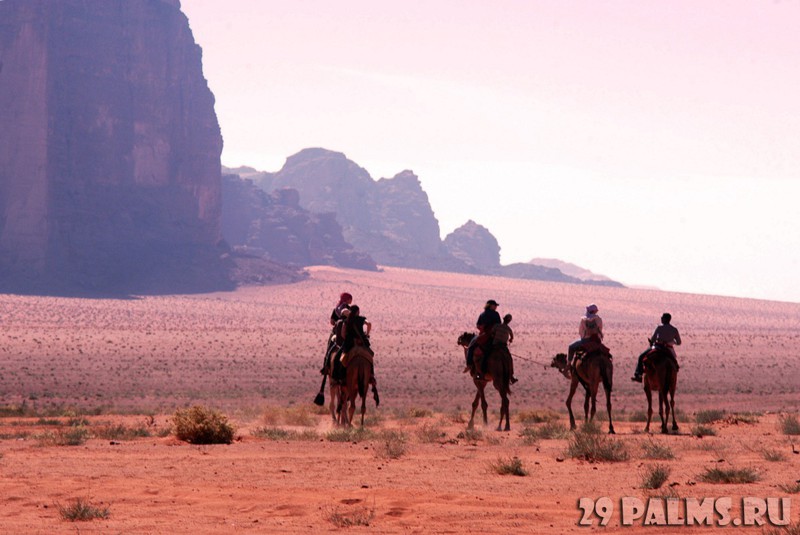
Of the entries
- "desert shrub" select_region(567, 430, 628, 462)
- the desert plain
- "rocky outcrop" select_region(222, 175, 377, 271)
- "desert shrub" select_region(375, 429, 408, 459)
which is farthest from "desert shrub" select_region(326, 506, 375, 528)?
"rocky outcrop" select_region(222, 175, 377, 271)

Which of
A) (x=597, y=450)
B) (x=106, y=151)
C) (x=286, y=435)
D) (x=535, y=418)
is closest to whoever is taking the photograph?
(x=597, y=450)

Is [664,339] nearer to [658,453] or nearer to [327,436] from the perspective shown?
[658,453]

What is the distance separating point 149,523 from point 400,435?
7872mm

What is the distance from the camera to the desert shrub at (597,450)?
1404 centimetres

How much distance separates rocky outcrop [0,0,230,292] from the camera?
108644mm

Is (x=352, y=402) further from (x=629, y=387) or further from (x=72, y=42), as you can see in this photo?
(x=72, y=42)

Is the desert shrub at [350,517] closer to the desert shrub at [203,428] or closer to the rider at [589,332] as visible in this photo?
the desert shrub at [203,428]

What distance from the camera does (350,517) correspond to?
1003 cm

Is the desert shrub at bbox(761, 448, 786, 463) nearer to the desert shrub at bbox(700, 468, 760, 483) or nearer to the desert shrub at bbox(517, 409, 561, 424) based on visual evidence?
the desert shrub at bbox(700, 468, 760, 483)

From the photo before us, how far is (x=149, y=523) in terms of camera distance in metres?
10.0

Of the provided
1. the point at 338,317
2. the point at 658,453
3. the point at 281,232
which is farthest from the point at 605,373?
the point at 281,232

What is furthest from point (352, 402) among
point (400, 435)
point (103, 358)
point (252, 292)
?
point (252, 292)

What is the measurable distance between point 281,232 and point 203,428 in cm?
15290

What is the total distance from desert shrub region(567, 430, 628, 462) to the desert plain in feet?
0.26
